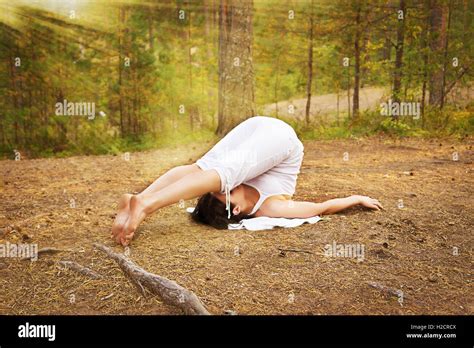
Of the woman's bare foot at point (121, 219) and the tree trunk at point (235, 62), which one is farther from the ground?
the tree trunk at point (235, 62)

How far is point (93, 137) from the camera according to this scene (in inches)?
334

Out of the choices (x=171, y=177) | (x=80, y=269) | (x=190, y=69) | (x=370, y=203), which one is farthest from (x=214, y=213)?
(x=190, y=69)

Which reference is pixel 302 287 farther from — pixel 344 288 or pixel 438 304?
pixel 438 304

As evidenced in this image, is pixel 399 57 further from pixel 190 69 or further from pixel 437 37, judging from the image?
pixel 190 69

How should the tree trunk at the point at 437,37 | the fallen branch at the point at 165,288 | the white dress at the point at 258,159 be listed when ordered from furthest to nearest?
the tree trunk at the point at 437,37
the white dress at the point at 258,159
the fallen branch at the point at 165,288

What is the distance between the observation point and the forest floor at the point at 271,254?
210 cm

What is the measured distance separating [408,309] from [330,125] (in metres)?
6.89

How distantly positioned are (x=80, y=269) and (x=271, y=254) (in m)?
0.95

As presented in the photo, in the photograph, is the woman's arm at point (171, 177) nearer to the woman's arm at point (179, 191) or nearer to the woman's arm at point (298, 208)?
the woman's arm at point (179, 191)

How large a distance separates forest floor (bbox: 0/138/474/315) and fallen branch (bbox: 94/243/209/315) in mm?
43

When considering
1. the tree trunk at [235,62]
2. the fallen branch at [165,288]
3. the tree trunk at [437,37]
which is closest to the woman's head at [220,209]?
the fallen branch at [165,288]

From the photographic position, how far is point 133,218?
2.66 m

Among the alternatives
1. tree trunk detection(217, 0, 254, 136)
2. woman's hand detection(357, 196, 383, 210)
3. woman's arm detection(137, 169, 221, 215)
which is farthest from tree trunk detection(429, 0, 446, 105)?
woman's arm detection(137, 169, 221, 215)

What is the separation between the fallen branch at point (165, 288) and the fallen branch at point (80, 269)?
0.12m
